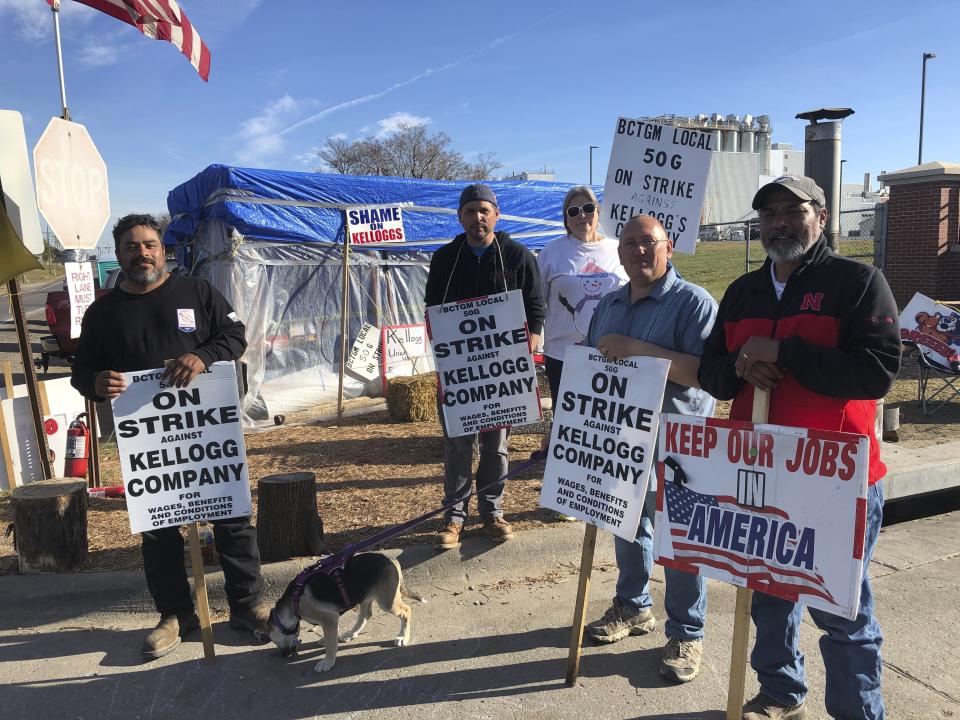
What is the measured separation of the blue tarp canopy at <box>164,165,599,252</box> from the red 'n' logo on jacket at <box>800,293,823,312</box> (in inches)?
303

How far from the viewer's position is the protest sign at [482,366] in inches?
176

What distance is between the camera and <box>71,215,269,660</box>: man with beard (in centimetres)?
358

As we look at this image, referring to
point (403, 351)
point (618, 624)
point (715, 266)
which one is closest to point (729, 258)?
point (715, 266)

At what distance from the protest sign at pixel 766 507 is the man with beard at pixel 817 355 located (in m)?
0.13

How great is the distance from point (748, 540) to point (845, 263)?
1063mm

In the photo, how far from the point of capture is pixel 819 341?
2473mm

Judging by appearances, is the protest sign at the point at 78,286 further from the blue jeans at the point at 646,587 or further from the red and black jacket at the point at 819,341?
the red and black jacket at the point at 819,341

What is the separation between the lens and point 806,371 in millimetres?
2377

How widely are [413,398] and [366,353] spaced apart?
6.97 ft

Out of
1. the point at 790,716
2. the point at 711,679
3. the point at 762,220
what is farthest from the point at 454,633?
the point at 762,220

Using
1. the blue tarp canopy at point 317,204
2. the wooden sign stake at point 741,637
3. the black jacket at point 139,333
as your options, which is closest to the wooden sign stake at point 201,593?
the black jacket at point 139,333

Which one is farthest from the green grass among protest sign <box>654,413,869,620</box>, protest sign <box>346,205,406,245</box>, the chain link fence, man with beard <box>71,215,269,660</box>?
protest sign <box>654,413,869,620</box>

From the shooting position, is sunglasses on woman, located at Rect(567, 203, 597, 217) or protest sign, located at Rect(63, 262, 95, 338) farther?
protest sign, located at Rect(63, 262, 95, 338)

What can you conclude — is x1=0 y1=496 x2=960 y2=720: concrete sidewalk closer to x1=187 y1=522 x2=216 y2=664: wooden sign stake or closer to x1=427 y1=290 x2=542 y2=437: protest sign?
x1=187 y1=522 x2=216 y2=664: wooden sign stake
